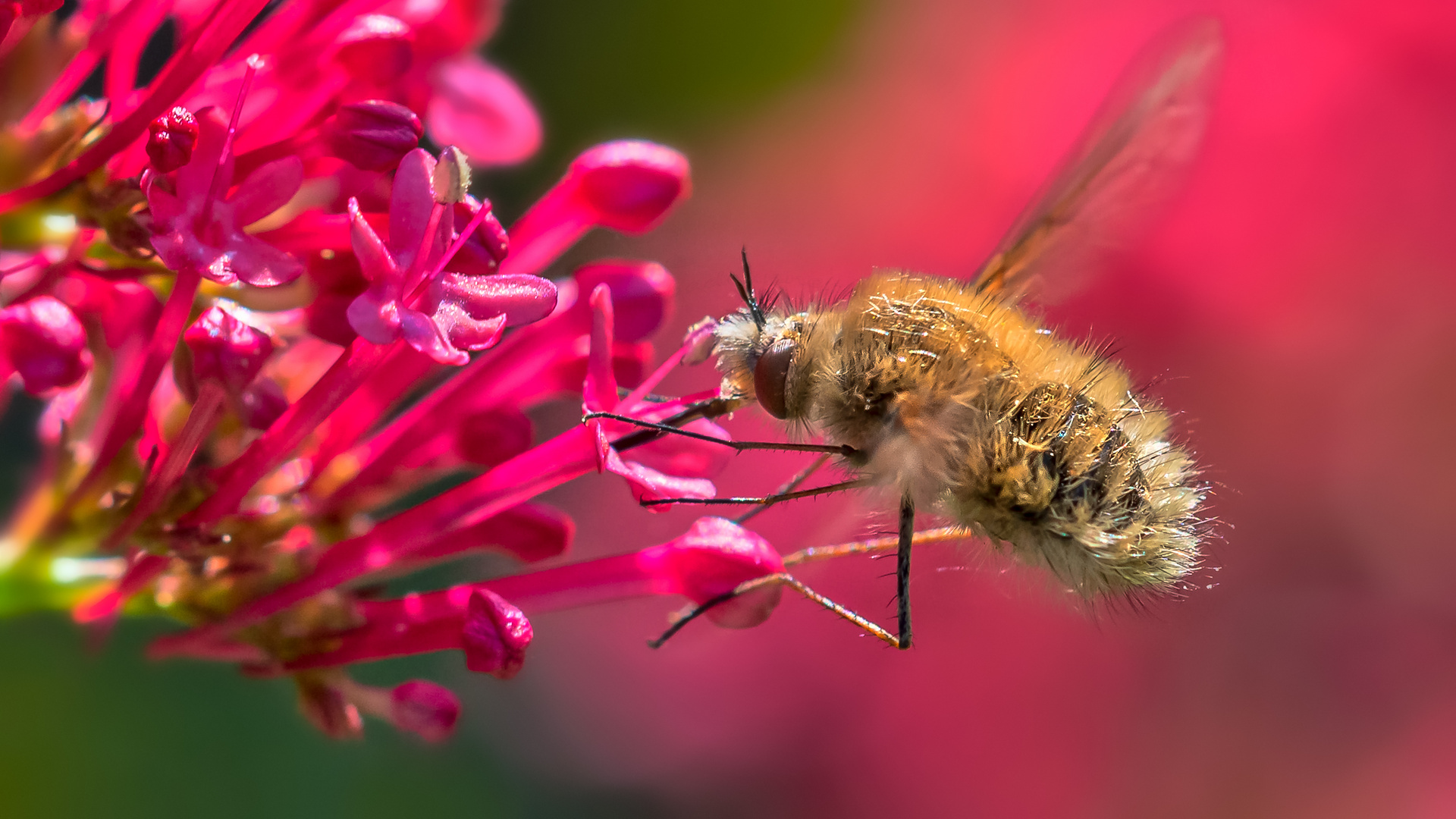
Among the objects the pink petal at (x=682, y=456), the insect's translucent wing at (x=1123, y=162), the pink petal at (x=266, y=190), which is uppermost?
the insect's translucent wing at (x=1123, y=162)

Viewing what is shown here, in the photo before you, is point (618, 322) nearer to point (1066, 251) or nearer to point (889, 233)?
point (1066, 251)

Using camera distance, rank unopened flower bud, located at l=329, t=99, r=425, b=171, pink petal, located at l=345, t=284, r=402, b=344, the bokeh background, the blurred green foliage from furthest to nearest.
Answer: the bokeh background < the blurred green foliage < unopened flower bud, located at l=329, t=99, r=425, b=171 < pink petal, located at l=345, t=284, r=402, b=344

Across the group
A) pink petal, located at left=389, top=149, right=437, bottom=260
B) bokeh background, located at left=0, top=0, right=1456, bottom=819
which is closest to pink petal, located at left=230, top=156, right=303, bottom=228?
pink petal, located at left=389, top=149, right=437, bottom=260

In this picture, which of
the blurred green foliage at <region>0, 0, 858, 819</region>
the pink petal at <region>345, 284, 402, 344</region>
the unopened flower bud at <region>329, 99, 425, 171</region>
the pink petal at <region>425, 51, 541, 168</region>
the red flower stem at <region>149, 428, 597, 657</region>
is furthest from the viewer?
the blurred green foliage at <region>0, 0, 858, 819</region>

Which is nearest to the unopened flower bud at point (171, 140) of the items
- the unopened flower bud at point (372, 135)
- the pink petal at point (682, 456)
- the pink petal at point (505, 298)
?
the unopened flower bud at point (372, 135)

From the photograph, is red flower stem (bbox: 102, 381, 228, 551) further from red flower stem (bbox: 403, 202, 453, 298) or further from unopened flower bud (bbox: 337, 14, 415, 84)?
unopened flower bud (bbox: 337, 14, 415, 84)

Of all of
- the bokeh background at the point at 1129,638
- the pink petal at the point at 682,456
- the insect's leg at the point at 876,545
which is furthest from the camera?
the bokeh background at the point at 1129,638

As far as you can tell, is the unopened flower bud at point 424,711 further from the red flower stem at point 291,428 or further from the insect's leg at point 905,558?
the insect's leg at point 905,558

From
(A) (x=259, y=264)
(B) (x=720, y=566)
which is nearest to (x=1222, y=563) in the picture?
(B) (x=720, y=566)
